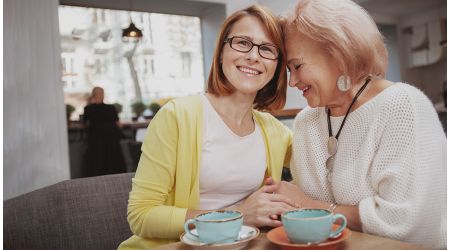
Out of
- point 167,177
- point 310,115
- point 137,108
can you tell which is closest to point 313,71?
point 310,115

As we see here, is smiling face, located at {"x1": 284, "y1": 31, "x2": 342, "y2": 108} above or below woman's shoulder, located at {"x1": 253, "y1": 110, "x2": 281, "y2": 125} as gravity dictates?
above

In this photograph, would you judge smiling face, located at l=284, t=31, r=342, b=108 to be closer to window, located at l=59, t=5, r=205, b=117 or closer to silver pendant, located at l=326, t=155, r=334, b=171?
silver pendant, located at l=326, t=155, r=334, b=171

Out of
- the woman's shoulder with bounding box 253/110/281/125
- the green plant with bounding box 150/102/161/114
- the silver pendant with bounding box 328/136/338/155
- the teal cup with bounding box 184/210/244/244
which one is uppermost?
the green plant with bounding box 150/102/161/114

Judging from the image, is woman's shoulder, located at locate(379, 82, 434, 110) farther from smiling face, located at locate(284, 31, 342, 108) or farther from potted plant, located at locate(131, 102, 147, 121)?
potted plant, located at locate(131, 102, 147, 121)

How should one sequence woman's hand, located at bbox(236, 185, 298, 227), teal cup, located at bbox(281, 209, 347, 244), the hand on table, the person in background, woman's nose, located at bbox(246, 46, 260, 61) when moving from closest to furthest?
1. teal cup, located at bbox(281, 209, 347, 244)
2. woman's hand, located at bbox(236, 185, 298, 227)
3. the hand on table
4. woman's nose, located at bbox(246, 46, 260, 61)
5. the person in background

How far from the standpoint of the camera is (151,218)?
114 cm

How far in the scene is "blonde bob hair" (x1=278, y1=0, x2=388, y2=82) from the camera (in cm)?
111

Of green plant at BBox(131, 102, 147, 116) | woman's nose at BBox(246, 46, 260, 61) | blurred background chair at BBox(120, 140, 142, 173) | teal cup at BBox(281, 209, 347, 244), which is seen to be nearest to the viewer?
teal cup at BBox(281, 209, 347, 244)

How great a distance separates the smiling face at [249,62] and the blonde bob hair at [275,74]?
0.08ft

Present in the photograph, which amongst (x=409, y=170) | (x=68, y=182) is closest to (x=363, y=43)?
(x=409, y=170)

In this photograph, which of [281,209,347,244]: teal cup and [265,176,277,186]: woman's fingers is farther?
[265,176,277,186]: woman's fingers

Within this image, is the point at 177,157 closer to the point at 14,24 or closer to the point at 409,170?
the point at 409,170

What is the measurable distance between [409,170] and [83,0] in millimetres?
3858

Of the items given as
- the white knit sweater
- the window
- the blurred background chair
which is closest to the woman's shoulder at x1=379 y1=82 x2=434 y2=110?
the white knit sweater
